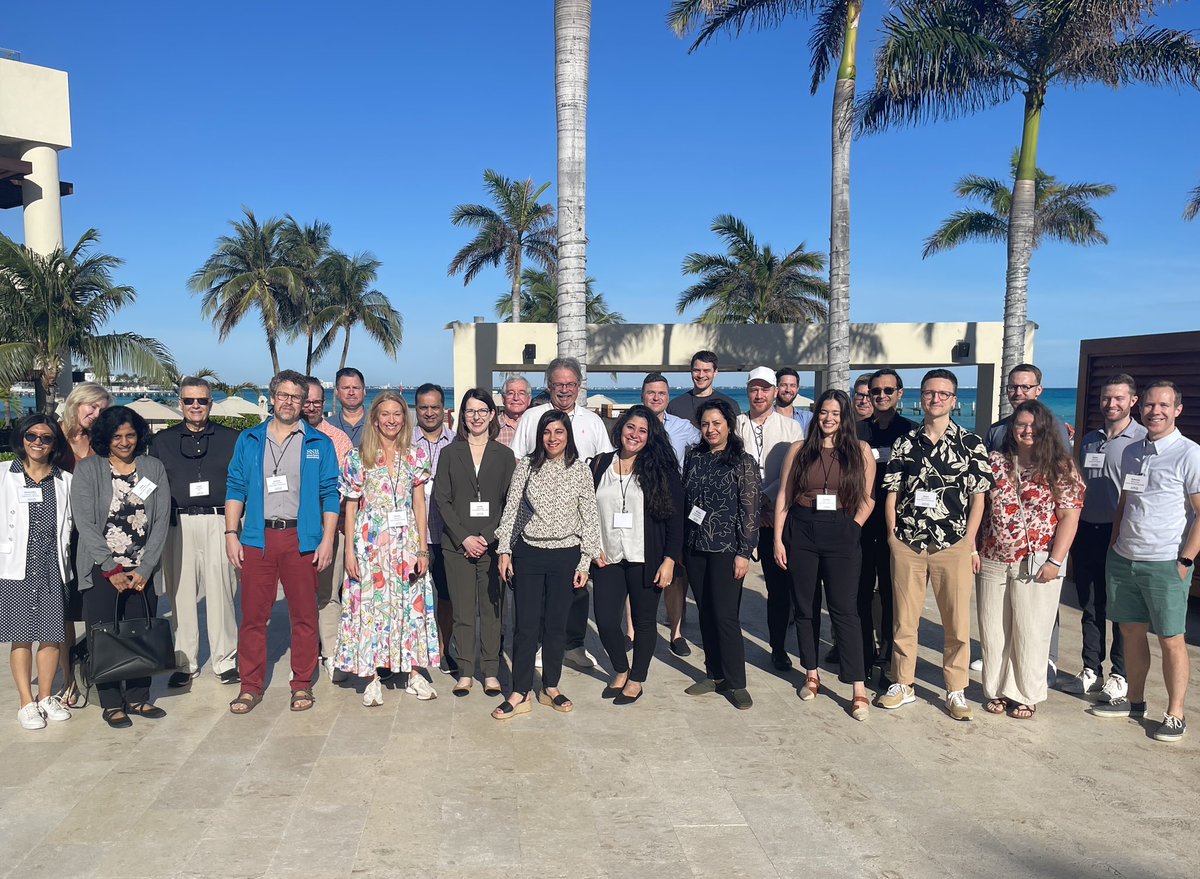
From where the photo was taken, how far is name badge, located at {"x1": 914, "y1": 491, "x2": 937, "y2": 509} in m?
4.50

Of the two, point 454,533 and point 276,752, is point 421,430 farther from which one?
point 276,752

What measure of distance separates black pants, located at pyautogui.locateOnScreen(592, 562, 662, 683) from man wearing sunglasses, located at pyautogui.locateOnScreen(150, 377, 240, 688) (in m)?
2.41

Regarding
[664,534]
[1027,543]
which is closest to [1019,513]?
[1027,543]

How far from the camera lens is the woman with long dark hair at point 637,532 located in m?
4.71

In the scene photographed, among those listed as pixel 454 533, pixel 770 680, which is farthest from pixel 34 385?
pixel 770 680

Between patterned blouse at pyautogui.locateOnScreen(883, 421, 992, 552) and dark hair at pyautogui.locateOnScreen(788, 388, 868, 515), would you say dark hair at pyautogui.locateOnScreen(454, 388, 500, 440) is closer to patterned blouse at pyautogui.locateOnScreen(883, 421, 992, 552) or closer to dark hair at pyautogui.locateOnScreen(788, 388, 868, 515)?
dark hair at pyautogui.locateOnScreen(788, 388, 868, 515)

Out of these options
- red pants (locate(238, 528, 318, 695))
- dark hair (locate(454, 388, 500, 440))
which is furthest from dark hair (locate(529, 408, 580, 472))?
red pants (locate(238, 528, 318, 695))

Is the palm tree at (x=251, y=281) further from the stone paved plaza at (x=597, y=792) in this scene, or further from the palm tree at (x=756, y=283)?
the stone paved plaza at (x=597, y=792)

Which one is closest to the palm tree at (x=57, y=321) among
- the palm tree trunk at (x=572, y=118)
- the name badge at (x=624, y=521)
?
the palm tree trunk at (x=572, y=118)

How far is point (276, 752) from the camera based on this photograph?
13.4 feet

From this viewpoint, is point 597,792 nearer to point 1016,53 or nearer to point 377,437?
point 377,437

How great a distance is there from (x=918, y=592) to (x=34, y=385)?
1994cm

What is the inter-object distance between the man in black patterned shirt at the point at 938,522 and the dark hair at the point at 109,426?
14.3 feet

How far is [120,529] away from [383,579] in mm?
1481
